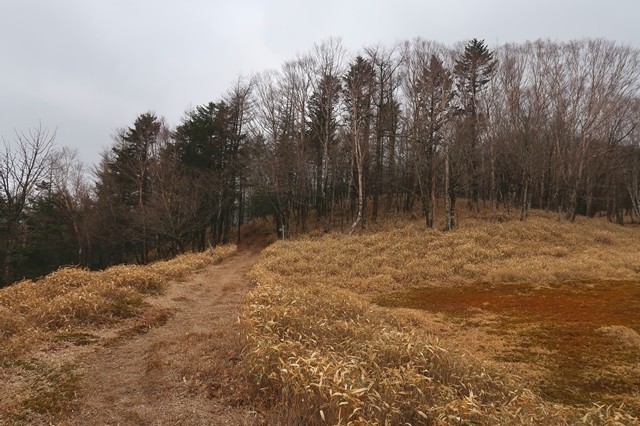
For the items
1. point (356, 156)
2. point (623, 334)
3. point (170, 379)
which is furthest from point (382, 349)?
point (356, 156)

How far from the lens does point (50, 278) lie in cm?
1041

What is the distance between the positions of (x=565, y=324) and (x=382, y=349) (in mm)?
5622

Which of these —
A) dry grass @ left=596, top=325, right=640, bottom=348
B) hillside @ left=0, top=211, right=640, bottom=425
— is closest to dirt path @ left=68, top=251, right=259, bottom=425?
hillside @ left=0, top=211, right=640, bottom=425

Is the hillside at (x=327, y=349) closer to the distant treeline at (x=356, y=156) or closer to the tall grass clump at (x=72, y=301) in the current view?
the tall grass clump at (x=72, y=301)

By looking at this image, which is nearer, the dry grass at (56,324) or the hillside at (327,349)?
the hillside at (327,349)

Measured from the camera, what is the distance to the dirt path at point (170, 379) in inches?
161

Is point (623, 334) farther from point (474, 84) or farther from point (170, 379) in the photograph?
point (474, 84)

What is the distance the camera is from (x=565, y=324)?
321 inches

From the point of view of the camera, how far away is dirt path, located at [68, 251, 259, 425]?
4.08 metres

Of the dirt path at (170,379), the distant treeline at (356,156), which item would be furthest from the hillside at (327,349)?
the distant treeline at (356,156)

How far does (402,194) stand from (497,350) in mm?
28681

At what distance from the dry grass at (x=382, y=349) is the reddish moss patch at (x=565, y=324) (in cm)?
82

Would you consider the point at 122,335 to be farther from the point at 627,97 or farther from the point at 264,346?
the point at 627,97


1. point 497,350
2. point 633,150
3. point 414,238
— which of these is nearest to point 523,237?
point 414,238
